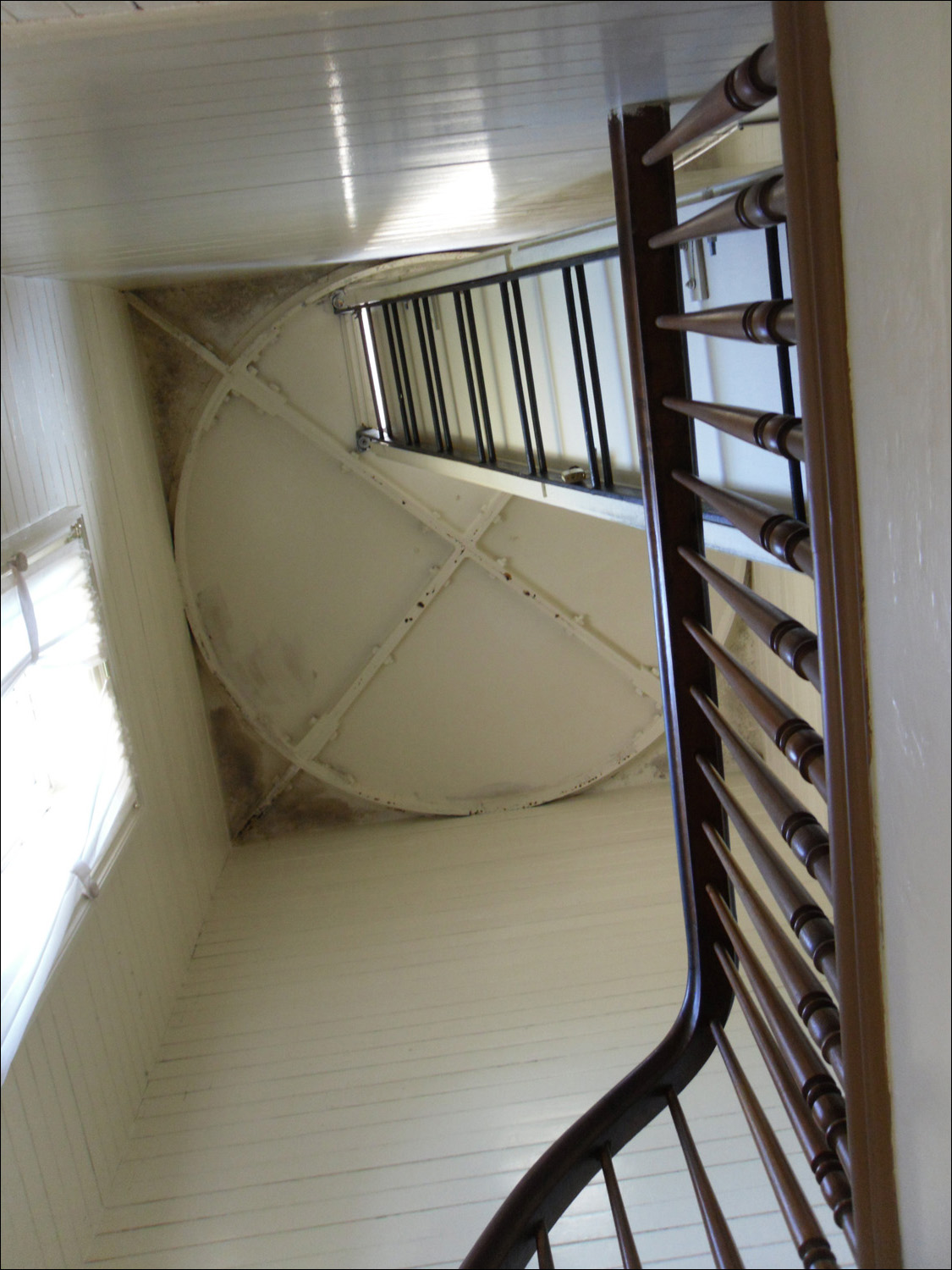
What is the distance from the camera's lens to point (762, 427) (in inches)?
49.9

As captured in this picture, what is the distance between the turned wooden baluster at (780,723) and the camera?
1182mm

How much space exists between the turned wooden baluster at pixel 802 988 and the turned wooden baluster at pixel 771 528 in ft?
1.72

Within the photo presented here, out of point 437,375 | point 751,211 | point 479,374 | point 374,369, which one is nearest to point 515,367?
point 479,374

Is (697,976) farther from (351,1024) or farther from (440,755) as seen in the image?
(440,755)

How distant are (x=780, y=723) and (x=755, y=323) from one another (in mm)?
505

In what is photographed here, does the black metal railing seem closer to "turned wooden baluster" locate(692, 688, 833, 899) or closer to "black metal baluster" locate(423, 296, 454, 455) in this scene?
"black metal baluster" locate(423, 296, 454, 455)

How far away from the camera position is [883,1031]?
1006 millimetres

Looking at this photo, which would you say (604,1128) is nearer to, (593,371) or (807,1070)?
(807,1070)

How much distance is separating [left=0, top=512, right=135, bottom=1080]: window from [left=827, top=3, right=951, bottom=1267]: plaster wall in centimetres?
288

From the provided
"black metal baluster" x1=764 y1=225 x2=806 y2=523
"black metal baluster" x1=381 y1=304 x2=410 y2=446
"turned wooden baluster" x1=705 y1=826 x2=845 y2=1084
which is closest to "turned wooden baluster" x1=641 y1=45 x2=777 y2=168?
"black metal baluster" x1=764 y1=225 x2=806 y2=523

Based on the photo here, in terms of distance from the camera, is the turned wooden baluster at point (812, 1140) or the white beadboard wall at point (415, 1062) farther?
the white beadboard wall at point (415, 1062)

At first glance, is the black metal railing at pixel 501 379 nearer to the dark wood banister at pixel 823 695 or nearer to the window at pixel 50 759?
the dark wood banister at pixel 823 695

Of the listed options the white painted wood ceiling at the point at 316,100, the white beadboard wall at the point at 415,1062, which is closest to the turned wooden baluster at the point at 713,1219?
the white painted wood ceiling at the point at 316,100

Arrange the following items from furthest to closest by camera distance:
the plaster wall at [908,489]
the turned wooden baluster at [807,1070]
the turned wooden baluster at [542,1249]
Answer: the turned wooden baluster at [542,1249]
the turned wooden baluster at [807,1070]
the plaster wall at [908,489]
